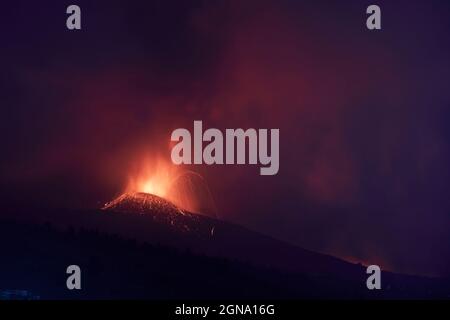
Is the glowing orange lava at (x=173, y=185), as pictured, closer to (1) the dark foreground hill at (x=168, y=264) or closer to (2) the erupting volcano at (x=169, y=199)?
(2) the erupting volcano at (x=169, y=199)

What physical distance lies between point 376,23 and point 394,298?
241 cm

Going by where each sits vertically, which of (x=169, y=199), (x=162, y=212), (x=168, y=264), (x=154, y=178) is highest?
(x=154, y=178)

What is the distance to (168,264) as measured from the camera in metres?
7.29

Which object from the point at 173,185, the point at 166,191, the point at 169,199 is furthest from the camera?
the point at 169,199

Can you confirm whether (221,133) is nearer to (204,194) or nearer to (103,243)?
(204,194)

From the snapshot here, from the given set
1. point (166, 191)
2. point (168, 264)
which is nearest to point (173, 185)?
point (166, 191)

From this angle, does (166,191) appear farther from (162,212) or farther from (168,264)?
(168,264)

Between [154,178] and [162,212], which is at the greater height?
[154,178]

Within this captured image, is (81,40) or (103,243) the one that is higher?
(81,40)
